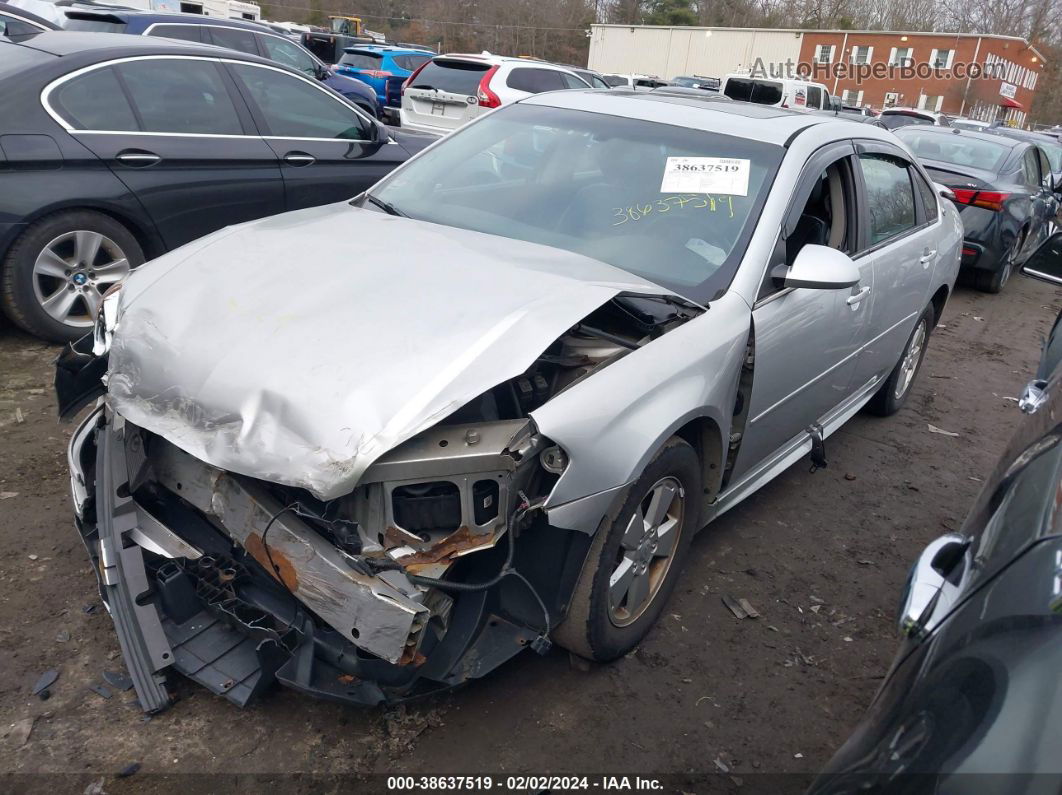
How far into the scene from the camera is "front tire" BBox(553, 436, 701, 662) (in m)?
2.58

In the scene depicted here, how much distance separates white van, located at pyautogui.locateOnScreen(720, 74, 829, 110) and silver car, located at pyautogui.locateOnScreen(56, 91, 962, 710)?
15839mm

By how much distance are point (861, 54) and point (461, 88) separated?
4612 centimetres

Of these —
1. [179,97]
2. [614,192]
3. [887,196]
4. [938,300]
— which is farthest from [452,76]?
[614,192]

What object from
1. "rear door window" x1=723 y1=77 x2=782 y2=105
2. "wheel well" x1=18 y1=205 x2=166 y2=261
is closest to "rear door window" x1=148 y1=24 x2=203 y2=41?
"wheel well" x1=18 y1=205 x2=166 y2=261

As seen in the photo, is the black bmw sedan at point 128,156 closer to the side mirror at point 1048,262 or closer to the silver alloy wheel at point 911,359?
the silver alloy wheel at point 911,359

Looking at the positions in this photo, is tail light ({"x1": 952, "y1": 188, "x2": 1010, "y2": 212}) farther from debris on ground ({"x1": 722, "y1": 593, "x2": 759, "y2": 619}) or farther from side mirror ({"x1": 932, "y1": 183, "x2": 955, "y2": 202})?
debris on ground ({"x1": 722, "y1": 593, "x2": 759, "y2": 619})

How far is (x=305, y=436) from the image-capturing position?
2.17 metres

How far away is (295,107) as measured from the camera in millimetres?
5902

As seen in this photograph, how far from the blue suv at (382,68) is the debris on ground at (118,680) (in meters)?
17.4

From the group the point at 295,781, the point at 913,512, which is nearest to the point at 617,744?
the point at 295,781

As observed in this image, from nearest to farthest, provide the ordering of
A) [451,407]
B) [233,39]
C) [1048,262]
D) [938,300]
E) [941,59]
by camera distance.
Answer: [451,407] → [1048,262] → [938,300] → [233,39] → [941,59]

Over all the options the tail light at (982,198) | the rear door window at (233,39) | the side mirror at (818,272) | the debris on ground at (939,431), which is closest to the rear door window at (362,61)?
the rear door window at (233,39)

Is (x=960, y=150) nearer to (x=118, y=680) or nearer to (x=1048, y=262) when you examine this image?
(x=1048, y=262)

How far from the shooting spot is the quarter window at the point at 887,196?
404 cm
